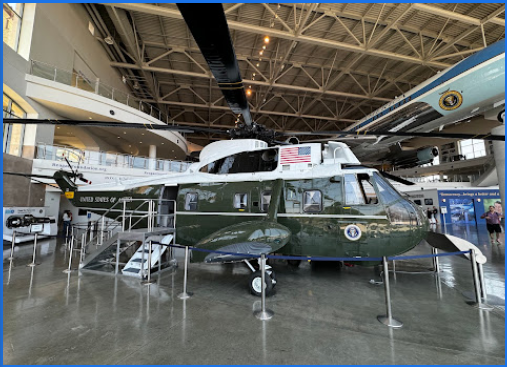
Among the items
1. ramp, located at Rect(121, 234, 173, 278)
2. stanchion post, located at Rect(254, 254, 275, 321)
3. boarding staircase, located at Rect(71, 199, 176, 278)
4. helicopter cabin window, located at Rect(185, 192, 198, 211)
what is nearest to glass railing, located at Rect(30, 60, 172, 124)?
boarding staircase, located at Rect(71, 199, 176, 278)

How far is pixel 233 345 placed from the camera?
316cm

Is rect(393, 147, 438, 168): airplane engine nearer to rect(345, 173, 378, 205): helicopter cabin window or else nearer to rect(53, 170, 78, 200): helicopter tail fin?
rect(345, 173, 378, 205): helicopter cabin window

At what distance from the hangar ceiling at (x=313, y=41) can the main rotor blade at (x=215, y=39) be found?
9.90m

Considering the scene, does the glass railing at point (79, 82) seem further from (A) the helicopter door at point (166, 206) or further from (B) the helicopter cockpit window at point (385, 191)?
(B) the helicopter cockpit window at point (385, 191)

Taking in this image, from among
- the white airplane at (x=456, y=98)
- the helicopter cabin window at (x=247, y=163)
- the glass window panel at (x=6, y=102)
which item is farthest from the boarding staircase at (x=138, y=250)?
the glass window panel at (x=6, y=102)

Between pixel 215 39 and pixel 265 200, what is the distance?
152 inches

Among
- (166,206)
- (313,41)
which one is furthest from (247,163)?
(313,41)

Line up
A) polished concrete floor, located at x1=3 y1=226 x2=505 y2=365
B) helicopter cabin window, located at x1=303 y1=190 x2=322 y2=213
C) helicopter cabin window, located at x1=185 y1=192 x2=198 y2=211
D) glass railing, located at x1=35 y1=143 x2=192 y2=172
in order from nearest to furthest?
polished concrete floor, located at x1=3 y1=226 x2=505 y2=365 → helicopter cabin window, located at x1=303 y1=190 x2=322 y2=213 → helicopter cabin window, located at x1=185 y1=192 x2=198 y2=211 → glass railing, located at x1=35 y1=143 x2=192 y2=172

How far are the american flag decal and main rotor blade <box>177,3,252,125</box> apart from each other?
2258 millimetres

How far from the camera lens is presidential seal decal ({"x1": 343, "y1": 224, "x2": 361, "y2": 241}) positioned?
5.18 metres

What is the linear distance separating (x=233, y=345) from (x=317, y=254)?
118 inches

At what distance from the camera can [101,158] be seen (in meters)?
15.9

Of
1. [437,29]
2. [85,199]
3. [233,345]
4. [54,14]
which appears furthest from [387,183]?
[54,14]

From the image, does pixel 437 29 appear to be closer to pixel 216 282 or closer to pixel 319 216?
pixel 319 216
